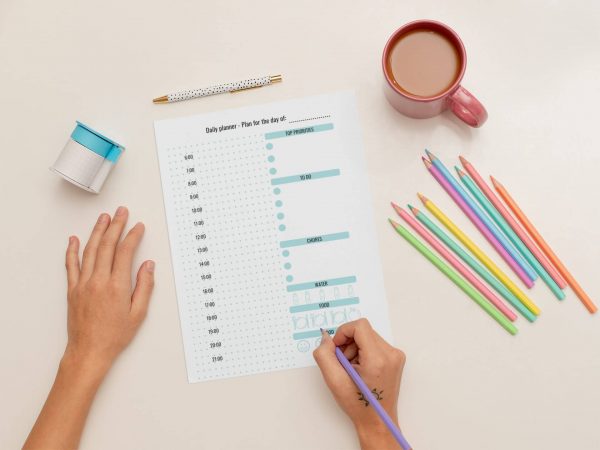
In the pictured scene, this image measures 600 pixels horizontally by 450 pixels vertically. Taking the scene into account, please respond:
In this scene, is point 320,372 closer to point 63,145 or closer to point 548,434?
point 548,434

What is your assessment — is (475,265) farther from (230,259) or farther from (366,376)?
(230,259)

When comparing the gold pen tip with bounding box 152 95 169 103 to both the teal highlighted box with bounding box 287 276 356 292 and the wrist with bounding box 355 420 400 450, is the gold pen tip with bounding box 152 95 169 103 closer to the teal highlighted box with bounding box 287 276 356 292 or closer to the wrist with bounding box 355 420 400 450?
the teal highlighted box with bounding box 287 276 356 292

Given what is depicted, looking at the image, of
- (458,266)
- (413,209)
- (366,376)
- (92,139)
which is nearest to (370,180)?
(413,209)

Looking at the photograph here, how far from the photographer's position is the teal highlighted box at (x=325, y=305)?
884mm

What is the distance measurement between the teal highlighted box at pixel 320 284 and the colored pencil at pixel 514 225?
0.24 meters

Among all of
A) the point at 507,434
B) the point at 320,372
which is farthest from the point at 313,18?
the point at 507,434

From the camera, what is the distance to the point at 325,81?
91 cm

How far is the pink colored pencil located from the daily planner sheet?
0.21ft

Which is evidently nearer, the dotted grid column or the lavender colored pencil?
the lavender colored pencil

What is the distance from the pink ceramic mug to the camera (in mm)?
797

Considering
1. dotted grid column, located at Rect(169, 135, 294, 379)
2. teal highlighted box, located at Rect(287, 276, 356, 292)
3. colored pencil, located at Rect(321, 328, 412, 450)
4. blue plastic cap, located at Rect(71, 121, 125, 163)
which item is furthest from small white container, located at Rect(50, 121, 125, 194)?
colored pencil, located at Rect(321, 328, 412, 450)

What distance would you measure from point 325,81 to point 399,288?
34cm

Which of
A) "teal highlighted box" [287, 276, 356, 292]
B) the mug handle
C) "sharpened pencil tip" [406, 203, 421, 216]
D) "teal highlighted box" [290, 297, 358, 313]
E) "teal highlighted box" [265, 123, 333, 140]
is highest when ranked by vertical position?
"teal highlighted box" [265, 123, 333, 140]

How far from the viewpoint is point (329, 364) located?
0.82m
